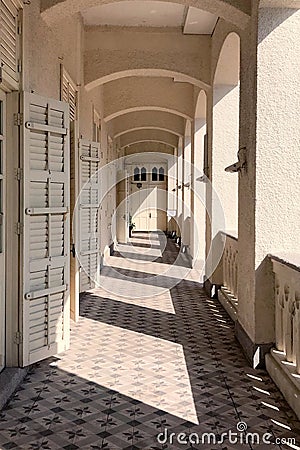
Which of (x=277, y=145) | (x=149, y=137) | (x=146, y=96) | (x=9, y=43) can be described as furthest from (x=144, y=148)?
(x=9, y=43)

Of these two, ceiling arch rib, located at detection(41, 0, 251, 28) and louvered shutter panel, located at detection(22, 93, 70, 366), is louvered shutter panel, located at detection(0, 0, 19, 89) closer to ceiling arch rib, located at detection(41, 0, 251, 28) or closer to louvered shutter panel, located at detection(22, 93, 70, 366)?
louvered shutter panel, located at detection(22, 93, 70, 366)

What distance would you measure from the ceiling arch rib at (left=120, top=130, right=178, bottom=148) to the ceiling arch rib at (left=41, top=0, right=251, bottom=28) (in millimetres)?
13414

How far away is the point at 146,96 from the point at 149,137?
8031mm

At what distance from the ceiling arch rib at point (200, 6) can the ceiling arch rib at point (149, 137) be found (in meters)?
13.4

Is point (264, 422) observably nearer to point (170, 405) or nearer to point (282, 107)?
point (170, 405)

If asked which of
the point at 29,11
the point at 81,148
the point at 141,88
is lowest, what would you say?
the point at 81,148

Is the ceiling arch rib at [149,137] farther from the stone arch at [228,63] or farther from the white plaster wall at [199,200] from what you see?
the stone arch at [228,63]

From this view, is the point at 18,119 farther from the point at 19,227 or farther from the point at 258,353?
the point at 258,353

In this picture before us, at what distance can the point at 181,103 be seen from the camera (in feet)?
36.9

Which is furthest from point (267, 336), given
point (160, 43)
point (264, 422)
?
point (160, 43)

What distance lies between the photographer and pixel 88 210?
25.5ft

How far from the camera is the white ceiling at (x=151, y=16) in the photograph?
741 cm

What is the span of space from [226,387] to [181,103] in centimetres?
801

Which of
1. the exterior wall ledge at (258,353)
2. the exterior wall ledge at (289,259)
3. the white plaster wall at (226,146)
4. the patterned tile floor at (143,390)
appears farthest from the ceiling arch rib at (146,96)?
the exterior wall ledge at (258,353)
